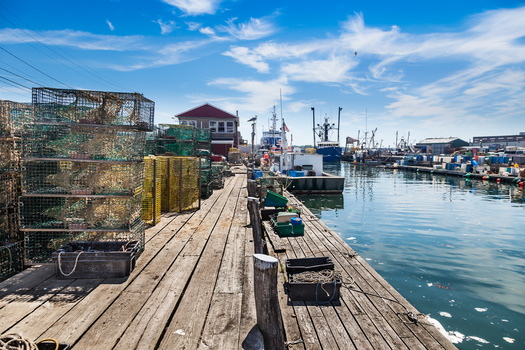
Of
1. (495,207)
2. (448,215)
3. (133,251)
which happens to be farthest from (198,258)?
(495,207)

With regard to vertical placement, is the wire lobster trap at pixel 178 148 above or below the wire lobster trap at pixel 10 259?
above

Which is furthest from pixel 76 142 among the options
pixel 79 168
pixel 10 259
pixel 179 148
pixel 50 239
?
pixel 179 148

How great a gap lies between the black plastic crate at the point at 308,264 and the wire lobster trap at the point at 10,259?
4710mm

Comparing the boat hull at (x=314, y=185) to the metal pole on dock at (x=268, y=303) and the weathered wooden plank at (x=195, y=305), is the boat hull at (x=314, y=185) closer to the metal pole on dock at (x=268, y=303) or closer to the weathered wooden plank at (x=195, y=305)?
the weathered wooden plank at (x=195, y=305)

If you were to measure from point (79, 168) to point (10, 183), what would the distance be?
4.38 feet

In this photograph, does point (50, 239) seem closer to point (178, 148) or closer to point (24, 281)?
point (24, 281)

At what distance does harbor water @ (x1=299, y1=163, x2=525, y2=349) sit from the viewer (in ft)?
20.8

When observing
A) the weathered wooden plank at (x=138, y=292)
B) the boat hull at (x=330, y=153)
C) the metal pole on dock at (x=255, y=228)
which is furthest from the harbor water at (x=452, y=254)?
the boat hull at (x=330, y=153)

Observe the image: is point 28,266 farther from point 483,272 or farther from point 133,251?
point 483,272

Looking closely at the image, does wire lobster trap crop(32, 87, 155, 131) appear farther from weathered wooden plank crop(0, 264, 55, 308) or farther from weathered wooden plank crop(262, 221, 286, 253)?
weathered wooden plank crop(262, 221, 286, 253)

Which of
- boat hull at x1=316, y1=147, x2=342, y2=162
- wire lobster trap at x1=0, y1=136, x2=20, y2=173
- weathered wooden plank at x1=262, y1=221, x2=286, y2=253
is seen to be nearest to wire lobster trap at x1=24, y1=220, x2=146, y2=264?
wire lobster trap at x1=0, y1=136, x2=20, y2=173

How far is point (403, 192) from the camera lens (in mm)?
27219

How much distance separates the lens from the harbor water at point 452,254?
6.35 metres

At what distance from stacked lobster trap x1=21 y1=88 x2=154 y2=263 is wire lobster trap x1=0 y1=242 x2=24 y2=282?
17 centimetres
